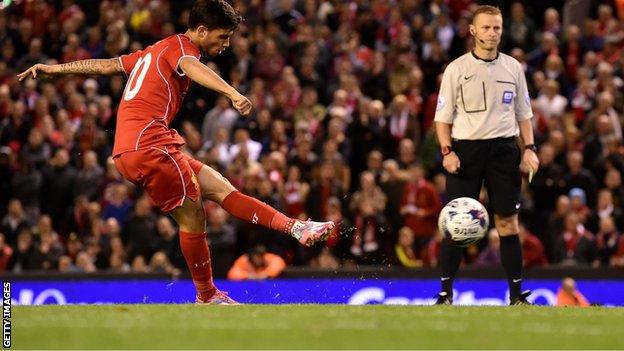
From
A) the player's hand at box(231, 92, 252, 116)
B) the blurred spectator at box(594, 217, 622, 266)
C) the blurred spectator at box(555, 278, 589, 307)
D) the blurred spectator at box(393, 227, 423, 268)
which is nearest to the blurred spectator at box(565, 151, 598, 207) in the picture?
the blurred spectator at box(594, 217, 622, 266)

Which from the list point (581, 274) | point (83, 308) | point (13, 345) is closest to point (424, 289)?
point (581, 274)

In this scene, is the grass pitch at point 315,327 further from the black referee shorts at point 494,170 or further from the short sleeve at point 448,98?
the short sleeve at point 448,98

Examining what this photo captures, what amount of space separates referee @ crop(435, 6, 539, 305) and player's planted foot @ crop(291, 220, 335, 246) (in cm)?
136

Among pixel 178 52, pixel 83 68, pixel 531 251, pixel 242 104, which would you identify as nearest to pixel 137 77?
pixel 178 52

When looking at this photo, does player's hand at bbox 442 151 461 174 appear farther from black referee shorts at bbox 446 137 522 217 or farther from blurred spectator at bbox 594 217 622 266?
blurred spectator at bbox 594 217 622 266

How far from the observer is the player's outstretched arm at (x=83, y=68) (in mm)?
11086

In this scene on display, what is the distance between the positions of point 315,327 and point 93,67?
3.15 metres

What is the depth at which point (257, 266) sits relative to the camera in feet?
57.6

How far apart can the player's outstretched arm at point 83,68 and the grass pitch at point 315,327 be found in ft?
5.92

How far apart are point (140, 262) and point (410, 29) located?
570cm

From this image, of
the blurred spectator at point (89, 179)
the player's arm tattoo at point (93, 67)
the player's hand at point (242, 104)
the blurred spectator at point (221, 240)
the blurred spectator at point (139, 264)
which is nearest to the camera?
the player's hand at point (242, 104)

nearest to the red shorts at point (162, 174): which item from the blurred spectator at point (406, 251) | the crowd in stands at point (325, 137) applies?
the crowd in stands at point (325, 137)

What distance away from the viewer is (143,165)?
424 inches

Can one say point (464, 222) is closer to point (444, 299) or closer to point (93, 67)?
point (444, 299)
